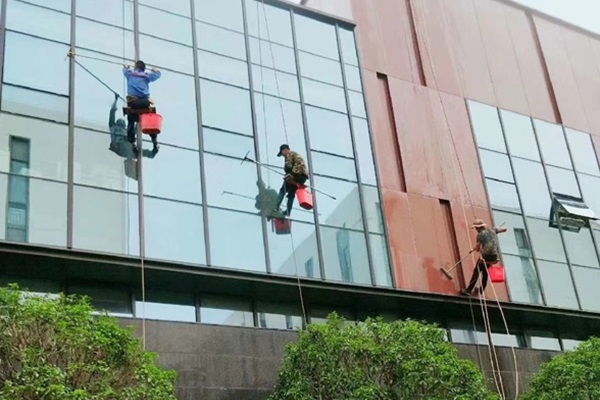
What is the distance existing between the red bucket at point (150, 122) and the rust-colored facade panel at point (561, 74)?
11940 mm

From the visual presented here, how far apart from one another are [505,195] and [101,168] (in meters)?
9.73

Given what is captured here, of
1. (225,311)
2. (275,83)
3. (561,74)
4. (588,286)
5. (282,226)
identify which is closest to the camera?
(225,311)

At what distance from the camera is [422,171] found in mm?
18016

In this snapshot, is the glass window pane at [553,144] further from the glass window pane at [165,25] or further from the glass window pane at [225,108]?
the glass window pane at [165,25]

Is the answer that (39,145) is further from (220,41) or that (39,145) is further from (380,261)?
(380,261)

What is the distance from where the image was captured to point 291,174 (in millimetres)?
15383

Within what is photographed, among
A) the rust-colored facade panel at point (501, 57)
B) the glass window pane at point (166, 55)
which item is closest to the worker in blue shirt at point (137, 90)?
the glass window pane at point (166, 55)

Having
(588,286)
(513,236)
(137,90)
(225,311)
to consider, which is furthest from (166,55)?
(588,286)

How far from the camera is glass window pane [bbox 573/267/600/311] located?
18562mm

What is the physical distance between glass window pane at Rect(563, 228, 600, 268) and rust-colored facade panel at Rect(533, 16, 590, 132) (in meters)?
3.42

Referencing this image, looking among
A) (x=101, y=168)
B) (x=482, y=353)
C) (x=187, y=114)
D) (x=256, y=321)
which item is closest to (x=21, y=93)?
(x=101, y=168)

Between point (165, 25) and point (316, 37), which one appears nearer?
point (165, 25)

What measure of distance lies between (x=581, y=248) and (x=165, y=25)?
11.0 m

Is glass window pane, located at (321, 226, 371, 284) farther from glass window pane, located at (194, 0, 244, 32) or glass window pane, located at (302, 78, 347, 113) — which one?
glass window pane, located at (194, 0, 244, 32)
